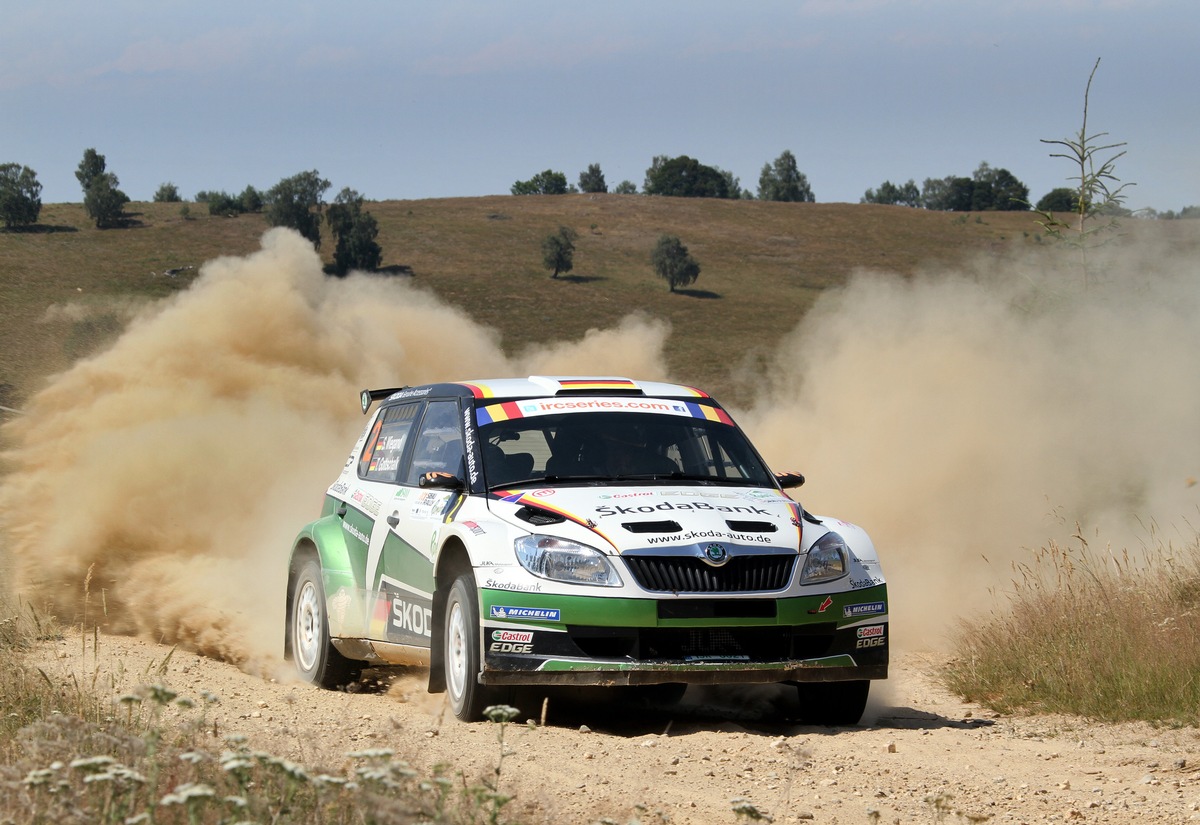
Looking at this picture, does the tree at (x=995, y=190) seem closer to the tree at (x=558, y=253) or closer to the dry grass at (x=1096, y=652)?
the tree at (x=558, y=253)

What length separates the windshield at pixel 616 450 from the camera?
805 cm

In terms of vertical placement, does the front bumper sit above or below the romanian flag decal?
A: below

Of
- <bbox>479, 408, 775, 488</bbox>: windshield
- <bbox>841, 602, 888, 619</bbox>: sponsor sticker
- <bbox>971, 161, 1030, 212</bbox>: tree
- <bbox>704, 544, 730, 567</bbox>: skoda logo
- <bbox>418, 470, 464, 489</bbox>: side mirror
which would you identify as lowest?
<bbox>841, 602, 888, 619</bbox>: sponsor sticker

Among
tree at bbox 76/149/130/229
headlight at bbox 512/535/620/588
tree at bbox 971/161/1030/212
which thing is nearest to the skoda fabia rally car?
headlight at bbox 512/535/620/588

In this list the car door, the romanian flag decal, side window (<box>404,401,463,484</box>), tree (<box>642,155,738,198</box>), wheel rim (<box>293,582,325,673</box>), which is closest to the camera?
the car door

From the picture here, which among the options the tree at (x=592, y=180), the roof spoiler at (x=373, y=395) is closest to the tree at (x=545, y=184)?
the tree at (x=592, y=180)

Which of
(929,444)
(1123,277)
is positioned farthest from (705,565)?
(1123,277)

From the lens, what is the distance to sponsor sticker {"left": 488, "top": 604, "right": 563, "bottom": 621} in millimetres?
7000

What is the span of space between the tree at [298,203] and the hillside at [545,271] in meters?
2.01

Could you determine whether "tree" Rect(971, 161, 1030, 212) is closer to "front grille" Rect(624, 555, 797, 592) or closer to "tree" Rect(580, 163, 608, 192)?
"tree" Rect(580, 163, 608, 192)

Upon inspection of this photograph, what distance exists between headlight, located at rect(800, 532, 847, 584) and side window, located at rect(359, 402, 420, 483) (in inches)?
109

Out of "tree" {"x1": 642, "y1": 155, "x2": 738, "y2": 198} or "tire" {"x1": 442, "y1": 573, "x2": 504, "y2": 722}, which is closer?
"tire" {"x1": 442, "y1": 573, "x2": 504, "y2": 722}

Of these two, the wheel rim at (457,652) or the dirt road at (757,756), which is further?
the wheel rim at (457,652)

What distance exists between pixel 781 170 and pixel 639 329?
325ft
